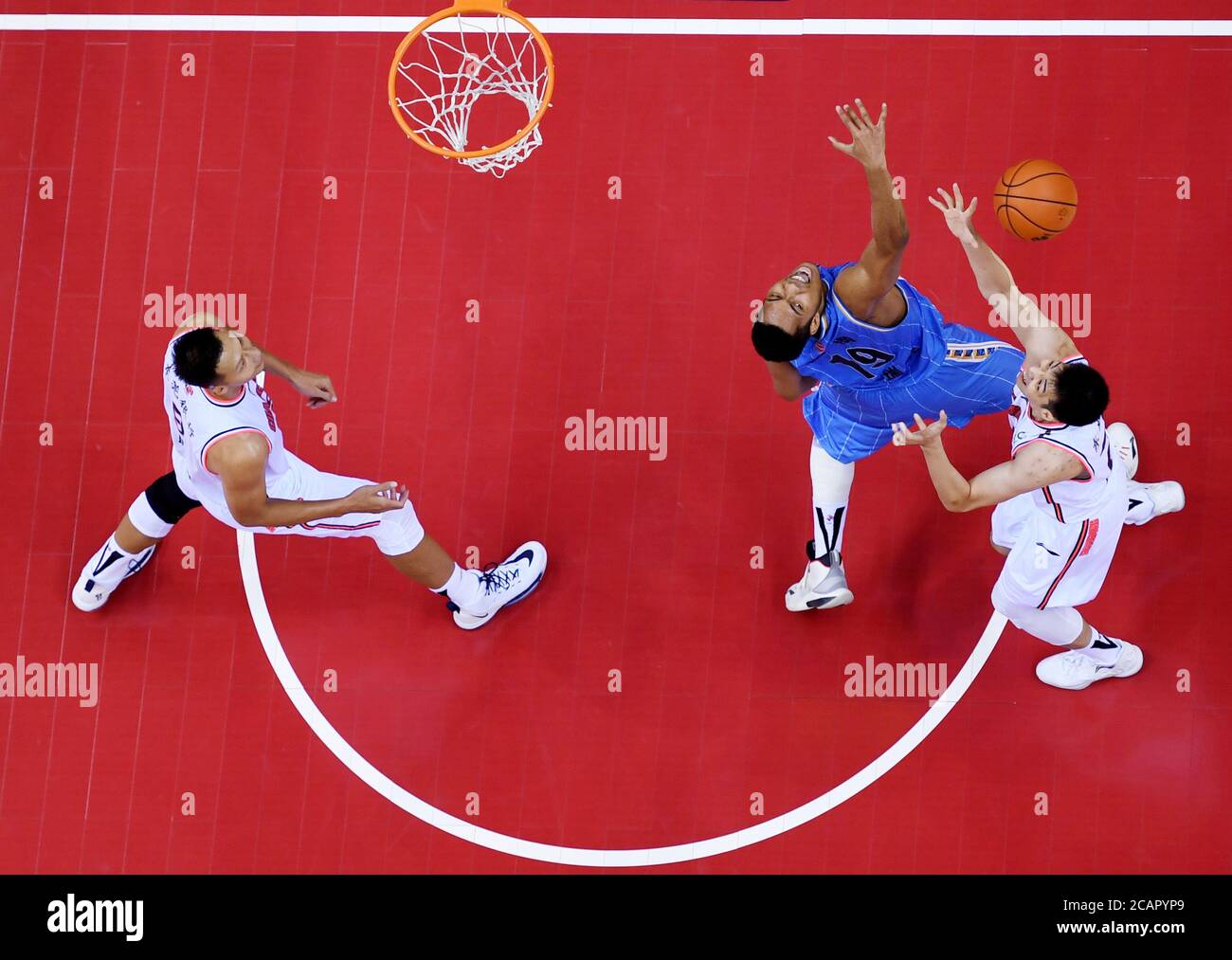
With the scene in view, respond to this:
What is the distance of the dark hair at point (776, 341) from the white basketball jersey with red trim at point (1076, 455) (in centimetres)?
110

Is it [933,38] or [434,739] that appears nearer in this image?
[434,739]

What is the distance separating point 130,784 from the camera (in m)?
6.95

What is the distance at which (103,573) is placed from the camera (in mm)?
6945

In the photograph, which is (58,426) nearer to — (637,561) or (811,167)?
(637,561)

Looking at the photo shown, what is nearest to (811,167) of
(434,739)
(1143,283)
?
(1143,283)

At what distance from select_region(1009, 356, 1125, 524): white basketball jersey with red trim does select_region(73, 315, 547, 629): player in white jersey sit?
2.84 m

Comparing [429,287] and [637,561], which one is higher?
[429,287]

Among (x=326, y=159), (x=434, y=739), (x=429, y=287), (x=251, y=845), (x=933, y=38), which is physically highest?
(x=933, y=38)

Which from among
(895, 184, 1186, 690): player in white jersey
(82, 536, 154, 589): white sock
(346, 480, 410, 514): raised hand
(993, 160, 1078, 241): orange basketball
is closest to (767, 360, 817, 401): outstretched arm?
→ (895, 184, 1186, 690): player in white jersey

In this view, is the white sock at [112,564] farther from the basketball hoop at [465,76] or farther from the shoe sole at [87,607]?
the basketball hoop at [465,76]

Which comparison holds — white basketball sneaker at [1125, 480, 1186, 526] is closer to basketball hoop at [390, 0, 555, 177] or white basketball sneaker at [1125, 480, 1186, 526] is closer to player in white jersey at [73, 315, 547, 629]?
player in white jersey at [73, 315, 547, 629]

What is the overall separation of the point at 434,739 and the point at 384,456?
5.65 feet

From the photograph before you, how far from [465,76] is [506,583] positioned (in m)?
3.16

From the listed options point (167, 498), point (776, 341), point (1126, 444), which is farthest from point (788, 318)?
point (167, 498)
